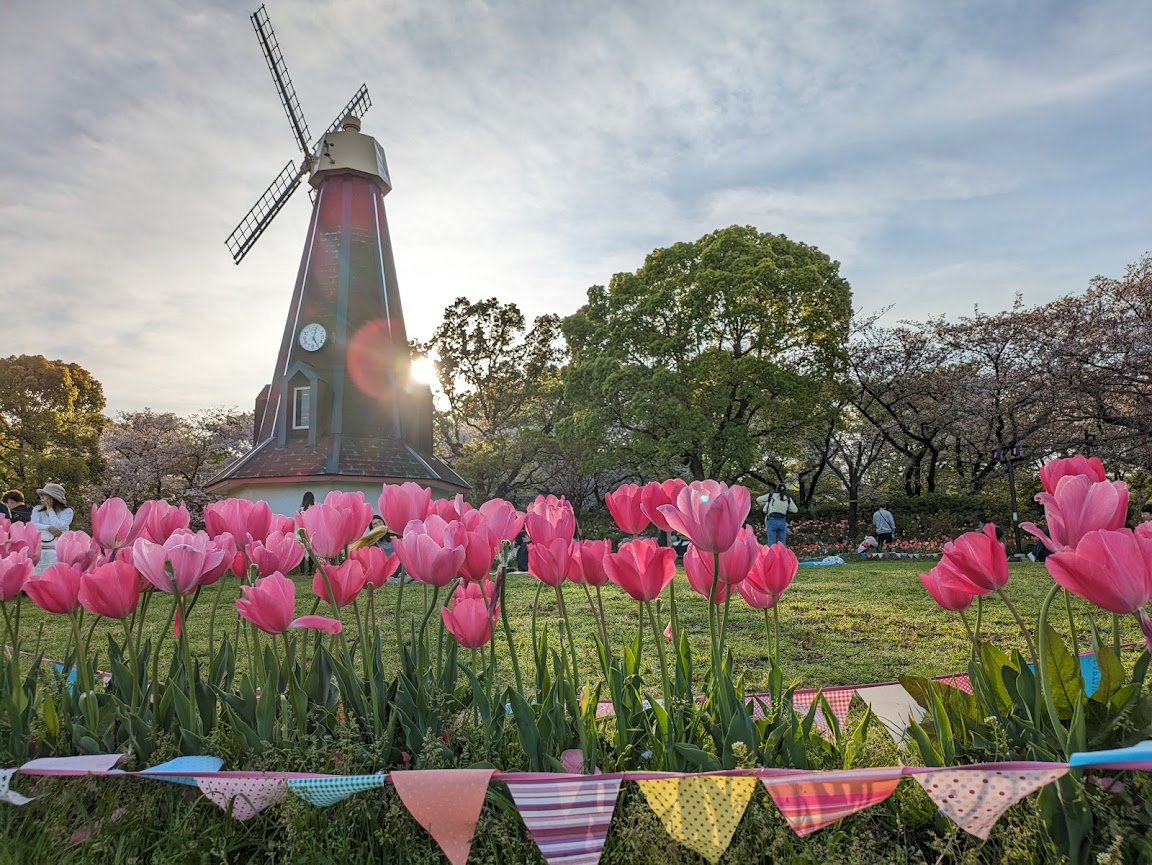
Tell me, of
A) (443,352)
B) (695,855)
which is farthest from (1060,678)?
(443,352)

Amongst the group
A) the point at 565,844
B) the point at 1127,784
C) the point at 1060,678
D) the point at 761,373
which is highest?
the point at 761,373

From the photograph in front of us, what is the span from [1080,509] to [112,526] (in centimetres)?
241

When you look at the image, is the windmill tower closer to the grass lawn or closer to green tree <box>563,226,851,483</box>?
green tree <box>563,226,851,483</box>

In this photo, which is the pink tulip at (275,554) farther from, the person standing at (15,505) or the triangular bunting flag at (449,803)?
the person standing at (15,505)

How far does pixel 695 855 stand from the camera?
1.48 metres

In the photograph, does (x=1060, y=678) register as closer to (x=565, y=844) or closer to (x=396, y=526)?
(x=565, y=844)

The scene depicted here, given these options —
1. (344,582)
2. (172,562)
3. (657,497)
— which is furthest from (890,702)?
(172,562)

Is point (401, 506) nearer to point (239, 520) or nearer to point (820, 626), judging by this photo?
point (239, 520)

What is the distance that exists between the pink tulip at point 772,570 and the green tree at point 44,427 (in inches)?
1380

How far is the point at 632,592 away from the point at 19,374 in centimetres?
4008

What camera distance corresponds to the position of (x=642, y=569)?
165 cm

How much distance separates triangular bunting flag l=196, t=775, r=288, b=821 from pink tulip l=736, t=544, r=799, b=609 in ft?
3.78

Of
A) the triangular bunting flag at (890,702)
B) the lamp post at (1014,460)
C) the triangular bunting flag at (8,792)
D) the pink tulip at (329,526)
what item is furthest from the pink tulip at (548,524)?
A: the lamp post at (1014,460)

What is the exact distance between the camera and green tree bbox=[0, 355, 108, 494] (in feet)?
97.7
